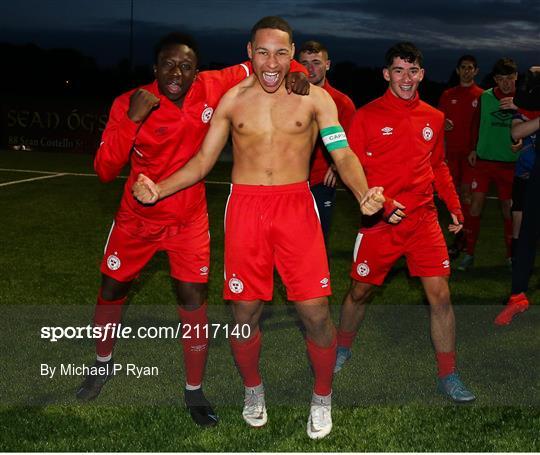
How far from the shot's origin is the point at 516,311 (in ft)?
24.1

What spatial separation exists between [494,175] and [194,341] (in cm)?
545

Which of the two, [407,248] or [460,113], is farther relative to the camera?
[460,113]

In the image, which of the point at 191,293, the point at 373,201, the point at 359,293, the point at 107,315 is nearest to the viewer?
the point at 373,201

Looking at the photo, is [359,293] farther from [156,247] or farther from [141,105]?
[141,105]

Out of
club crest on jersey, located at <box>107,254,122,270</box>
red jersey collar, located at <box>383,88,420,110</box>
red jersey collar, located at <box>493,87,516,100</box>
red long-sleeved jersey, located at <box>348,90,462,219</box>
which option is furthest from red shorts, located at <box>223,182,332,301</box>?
red jersey collar, located at <box>493,87,516,100</box>

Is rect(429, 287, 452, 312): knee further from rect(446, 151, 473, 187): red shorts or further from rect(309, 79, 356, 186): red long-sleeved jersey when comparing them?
rect(446, 151, 473, 187): red shorts

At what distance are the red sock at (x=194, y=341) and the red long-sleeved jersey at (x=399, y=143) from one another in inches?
55.0

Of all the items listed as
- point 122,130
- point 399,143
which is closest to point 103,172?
point 122,130

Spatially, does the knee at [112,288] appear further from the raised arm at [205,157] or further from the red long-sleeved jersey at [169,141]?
the raised arm at [205,157]

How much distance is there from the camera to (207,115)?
5062 mm

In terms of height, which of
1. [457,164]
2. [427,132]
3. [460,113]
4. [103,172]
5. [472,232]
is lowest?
[472,232]

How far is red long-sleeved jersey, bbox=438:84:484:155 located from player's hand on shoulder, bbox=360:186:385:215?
6846 mm

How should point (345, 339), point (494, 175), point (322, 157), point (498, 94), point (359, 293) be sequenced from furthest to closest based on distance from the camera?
point (494, 175) < point (498, 94) < point (322, 157) < point (345, 339) < point (359, 293)

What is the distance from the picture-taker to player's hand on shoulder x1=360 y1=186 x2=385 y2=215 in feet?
14.2
